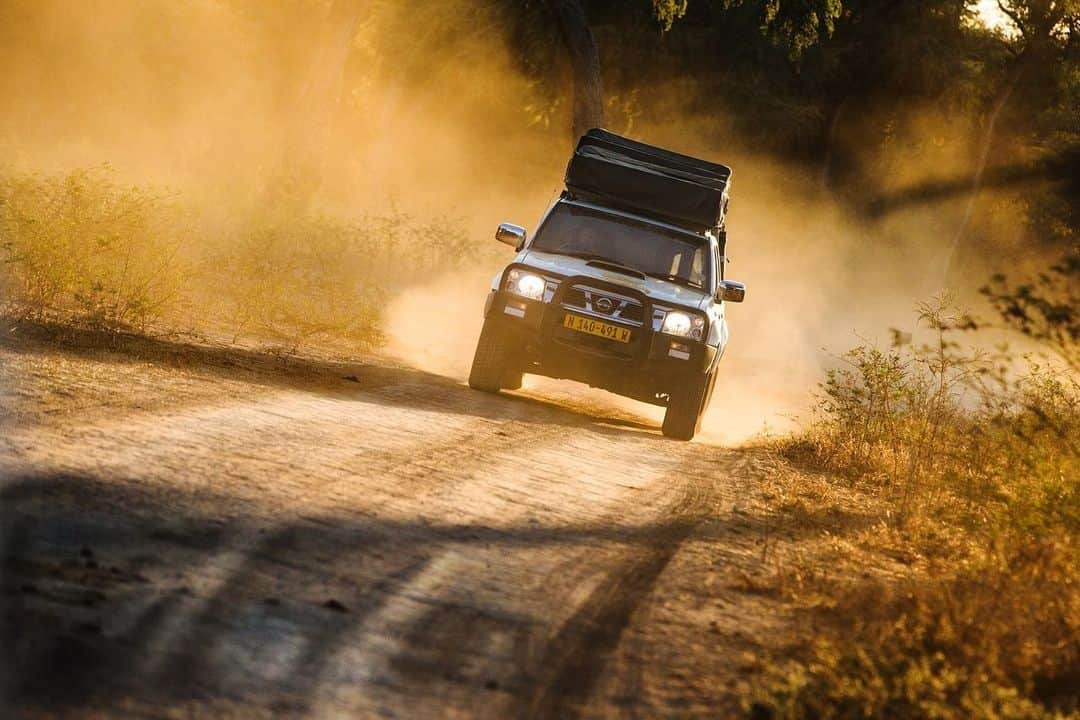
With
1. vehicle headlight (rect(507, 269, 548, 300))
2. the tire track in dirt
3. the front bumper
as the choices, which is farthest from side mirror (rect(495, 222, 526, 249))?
the tire track in dirt

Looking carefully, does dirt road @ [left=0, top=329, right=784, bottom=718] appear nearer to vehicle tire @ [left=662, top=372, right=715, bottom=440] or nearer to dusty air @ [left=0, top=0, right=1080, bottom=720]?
dusty air @ [left=0, top=0, right=1080, bottom=720]

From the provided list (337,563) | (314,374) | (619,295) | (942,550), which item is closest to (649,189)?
(619,295)

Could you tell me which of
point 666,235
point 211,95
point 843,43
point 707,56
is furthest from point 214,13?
point 666,235

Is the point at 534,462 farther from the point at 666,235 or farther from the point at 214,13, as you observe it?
the point at 214,13

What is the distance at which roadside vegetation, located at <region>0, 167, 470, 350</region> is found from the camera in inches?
530

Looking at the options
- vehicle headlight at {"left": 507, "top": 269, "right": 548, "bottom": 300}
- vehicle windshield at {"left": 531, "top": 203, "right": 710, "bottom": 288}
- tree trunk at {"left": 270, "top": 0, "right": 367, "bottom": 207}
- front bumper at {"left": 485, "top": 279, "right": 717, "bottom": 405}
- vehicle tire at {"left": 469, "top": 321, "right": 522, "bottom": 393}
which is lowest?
vehicle tire at {"left": 469, "top": 321, "right": 522, "bottom": 393}

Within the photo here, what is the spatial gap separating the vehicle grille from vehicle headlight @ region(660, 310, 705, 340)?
0.27 m

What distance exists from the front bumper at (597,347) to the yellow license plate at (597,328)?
0.11 ft

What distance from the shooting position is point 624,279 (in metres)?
13.2

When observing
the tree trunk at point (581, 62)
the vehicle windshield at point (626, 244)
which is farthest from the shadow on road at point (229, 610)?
the tree trunk at point (581, 62)

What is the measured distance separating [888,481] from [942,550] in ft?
9.62

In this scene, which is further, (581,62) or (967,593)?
(581,62)

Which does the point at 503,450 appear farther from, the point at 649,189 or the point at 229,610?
the point at 649,189

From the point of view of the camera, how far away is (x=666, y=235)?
14227 millimetres
